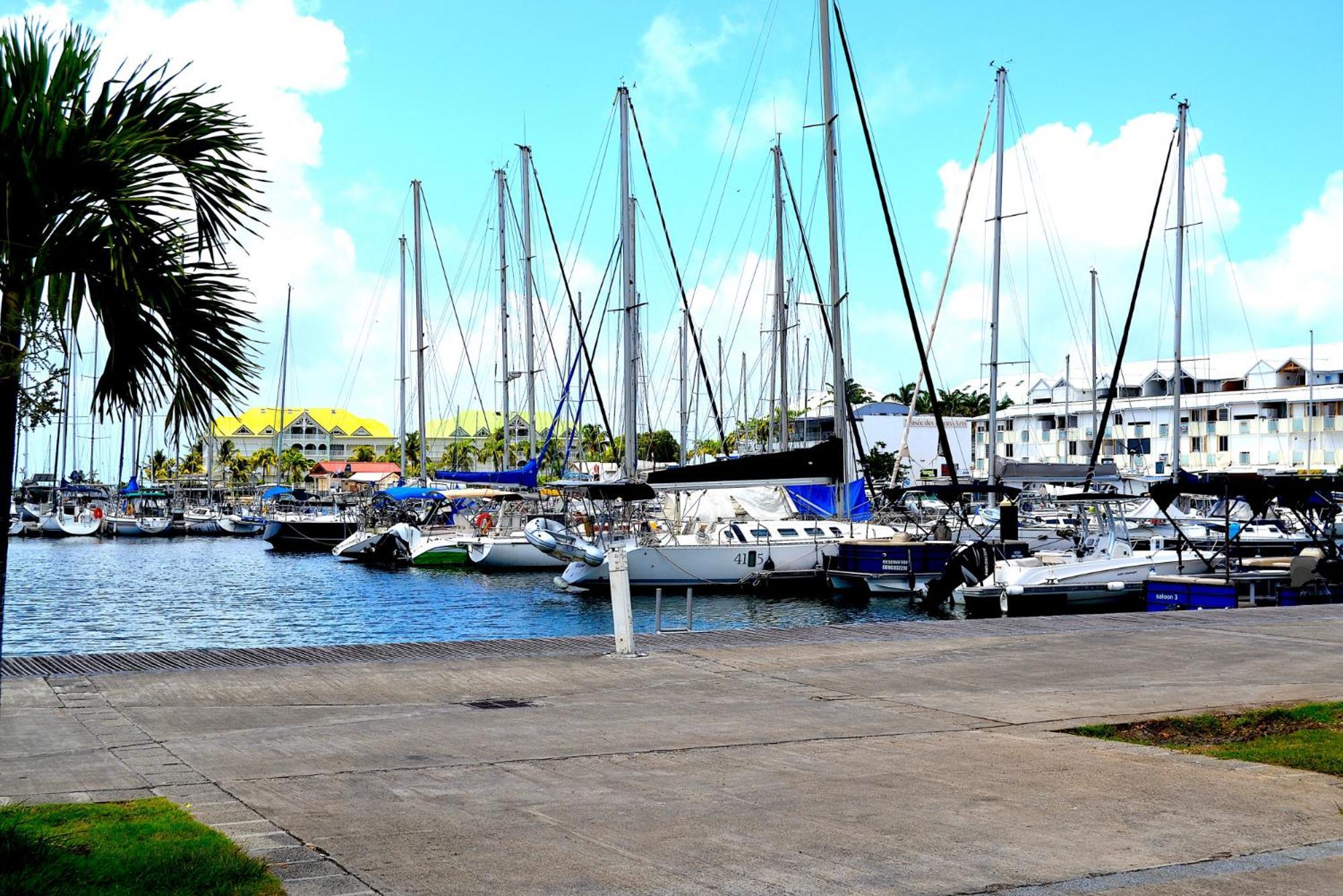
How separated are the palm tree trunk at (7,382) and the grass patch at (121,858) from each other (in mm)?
1073

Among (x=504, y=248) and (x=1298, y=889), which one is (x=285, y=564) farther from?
(x=1298, y=889)

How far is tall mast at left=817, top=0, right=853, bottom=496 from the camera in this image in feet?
115

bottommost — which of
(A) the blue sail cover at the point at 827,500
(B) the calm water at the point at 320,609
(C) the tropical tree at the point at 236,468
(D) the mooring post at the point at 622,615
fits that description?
(B) the calm water at the point at 320,609

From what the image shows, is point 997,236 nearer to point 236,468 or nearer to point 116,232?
point 116,232

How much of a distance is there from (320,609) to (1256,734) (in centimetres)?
3514

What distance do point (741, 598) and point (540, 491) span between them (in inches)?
587

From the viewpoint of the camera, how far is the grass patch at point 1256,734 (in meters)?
10.2

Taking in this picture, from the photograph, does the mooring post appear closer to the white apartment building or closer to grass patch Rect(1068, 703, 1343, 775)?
grass patch Rect(1068, 703, 1343, 775)

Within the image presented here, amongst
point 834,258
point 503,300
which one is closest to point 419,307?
point 503,300

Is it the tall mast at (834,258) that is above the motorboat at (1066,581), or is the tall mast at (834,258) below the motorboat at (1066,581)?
above

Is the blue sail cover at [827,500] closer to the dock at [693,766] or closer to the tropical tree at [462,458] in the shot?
the dock at [693,766]

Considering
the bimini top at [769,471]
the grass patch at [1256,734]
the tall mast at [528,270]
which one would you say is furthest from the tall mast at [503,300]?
the grass patch at [1256,734]

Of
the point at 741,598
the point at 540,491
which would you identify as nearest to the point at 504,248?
the point at 540,491

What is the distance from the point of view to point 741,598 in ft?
136
